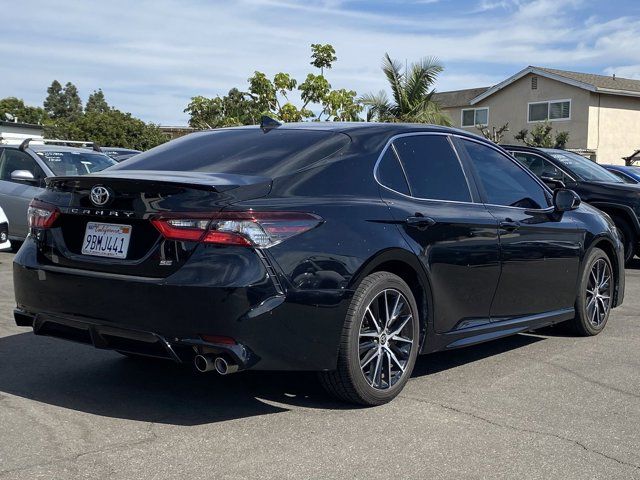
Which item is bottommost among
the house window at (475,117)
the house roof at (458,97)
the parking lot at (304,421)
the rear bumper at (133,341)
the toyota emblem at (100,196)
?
the parking lot at (304,421)

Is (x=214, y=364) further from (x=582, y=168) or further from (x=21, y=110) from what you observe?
(x=21, y=110)

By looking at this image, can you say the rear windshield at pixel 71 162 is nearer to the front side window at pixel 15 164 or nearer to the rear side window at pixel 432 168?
the front side window at pixel 15 164

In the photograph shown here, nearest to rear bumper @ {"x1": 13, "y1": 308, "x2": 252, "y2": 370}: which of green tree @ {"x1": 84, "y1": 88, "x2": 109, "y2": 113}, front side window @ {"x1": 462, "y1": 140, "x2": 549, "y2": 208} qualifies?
front side window @ {"x1": 462, "y1": 140, "x2": 549, "y2": 208}

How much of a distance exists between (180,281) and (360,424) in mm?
1244

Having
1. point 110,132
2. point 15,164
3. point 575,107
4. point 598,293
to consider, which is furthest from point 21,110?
point 598,293

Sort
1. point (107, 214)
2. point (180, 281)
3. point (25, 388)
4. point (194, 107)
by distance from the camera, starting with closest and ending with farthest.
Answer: point (180, 281) < point (107, 214) < point (25, 388) < point (194, 107)

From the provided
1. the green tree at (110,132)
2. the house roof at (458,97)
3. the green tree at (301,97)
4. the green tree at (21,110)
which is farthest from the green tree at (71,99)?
the green tree at (301,97)

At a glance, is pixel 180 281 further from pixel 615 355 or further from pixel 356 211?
pixel 615 355

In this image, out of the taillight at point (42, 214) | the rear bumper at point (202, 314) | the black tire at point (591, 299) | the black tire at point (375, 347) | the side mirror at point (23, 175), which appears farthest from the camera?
the side mirror at point (23, 175)

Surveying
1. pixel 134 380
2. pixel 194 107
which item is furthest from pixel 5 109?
pixel 134 380

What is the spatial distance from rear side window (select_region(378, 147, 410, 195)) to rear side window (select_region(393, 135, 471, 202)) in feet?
0.20

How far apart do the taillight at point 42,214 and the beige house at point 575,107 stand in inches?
1321

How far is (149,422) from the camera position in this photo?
444cm

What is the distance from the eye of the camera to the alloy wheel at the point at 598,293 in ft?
23.1
